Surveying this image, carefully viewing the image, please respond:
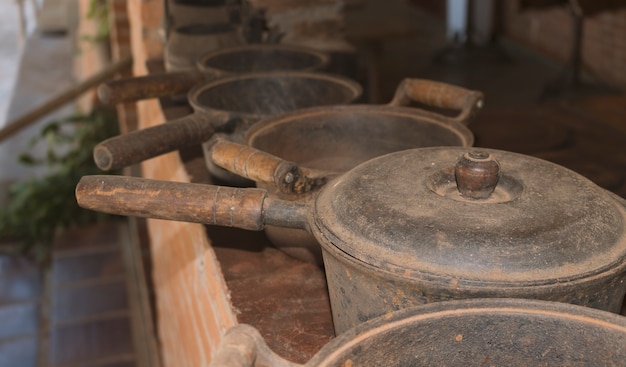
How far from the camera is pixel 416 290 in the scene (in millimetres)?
682

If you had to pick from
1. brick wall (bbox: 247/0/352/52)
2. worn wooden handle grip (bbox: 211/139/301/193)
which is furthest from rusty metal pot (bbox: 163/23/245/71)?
worn wooden handle grip (bbox: 211/139/301/193)

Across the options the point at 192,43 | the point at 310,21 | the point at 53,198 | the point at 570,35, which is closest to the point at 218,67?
the point at 192,43

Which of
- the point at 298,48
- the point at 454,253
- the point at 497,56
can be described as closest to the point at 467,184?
the point at 454,253

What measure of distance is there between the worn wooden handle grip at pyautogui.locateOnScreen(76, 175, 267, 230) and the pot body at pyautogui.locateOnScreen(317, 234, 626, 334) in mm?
115

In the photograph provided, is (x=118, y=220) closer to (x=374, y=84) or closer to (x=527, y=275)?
(x=374, y=84)

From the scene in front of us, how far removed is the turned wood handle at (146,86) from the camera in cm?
137

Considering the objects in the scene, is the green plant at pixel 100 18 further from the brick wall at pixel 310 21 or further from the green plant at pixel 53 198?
the brick wall at pixel 310 21

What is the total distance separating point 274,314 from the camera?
99 centimetres

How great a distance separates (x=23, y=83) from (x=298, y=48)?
457 centimetres

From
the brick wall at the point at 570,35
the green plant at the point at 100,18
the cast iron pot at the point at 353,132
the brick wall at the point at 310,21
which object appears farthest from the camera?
the brick wall at the point at 570,35

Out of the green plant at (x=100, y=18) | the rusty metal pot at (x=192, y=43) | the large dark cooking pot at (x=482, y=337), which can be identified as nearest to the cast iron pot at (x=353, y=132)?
the large dark cooking pot at (x=482, y=337)

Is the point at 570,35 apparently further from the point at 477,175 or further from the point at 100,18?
the point at 477,175

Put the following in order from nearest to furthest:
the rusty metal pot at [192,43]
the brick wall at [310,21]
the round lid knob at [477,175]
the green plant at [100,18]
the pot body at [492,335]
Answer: the pot body at [492,335]
the round lid knob at [477,175]
the rusty metal pot at [192,43]
the brick wall at [310,21]
the green plant at [100,18]

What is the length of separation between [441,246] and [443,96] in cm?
58
